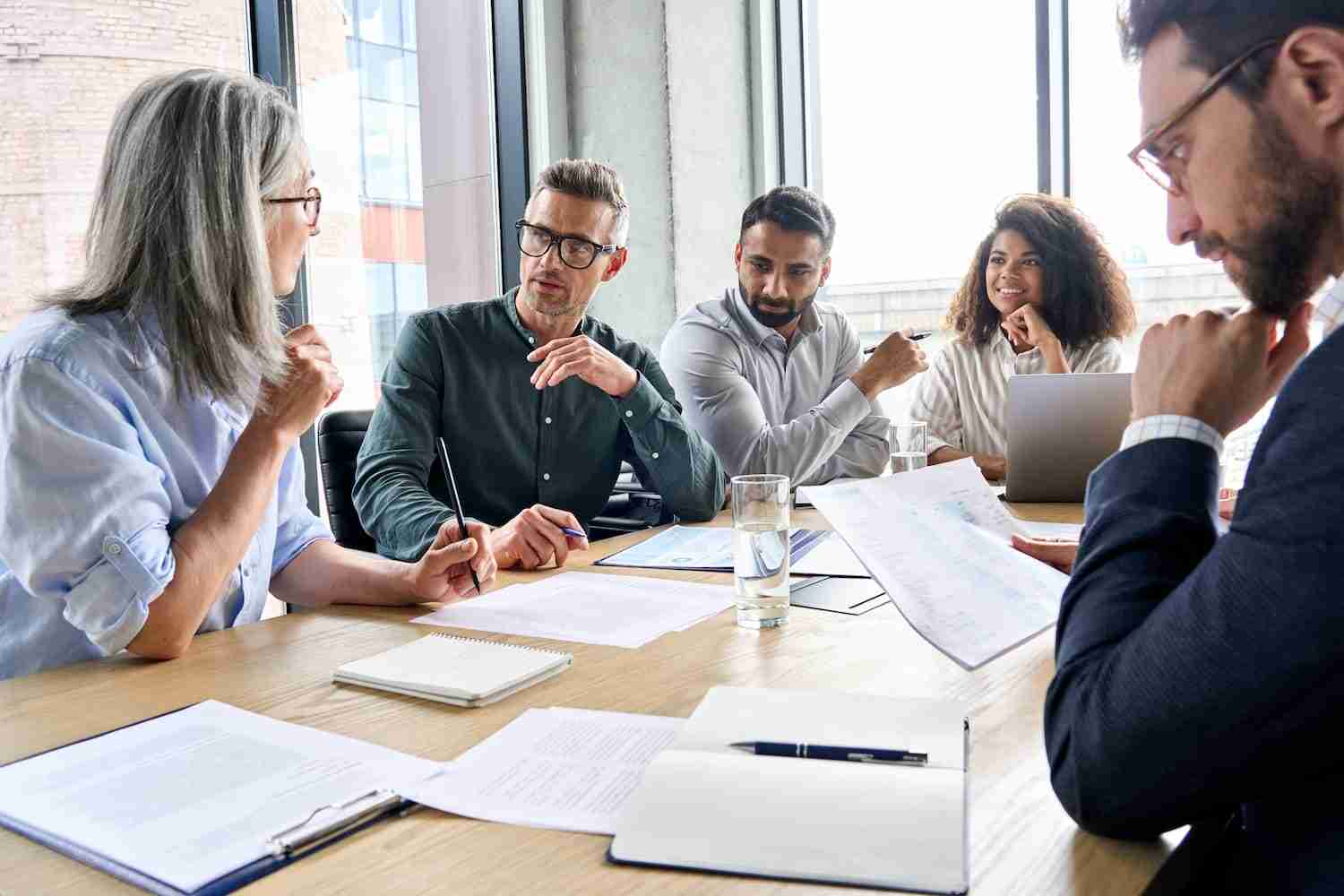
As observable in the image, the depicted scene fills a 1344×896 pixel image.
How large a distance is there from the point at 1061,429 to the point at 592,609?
3.54ft

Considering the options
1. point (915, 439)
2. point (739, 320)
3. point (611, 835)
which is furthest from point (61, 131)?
point (611, 835)

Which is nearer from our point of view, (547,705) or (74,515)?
(547,705)

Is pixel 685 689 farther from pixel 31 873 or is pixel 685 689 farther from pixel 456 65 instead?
pixel 456 65

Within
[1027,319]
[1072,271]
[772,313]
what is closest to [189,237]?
[772,313]

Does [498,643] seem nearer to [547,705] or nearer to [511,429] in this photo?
[547,705]

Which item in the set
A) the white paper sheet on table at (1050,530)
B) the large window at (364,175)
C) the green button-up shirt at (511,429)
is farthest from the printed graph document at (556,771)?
the large window at (364,175)

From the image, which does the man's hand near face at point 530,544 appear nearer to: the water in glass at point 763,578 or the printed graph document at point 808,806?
the water in glass at point 763,578

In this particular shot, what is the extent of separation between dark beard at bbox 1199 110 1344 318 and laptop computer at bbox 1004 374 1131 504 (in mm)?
1069

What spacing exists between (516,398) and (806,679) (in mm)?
1440

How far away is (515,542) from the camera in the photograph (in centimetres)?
155

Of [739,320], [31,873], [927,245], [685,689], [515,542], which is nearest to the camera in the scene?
[31,873]

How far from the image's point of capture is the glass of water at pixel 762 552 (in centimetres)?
119

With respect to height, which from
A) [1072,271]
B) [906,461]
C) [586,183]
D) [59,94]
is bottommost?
[906,461]

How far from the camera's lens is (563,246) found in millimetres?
2291
